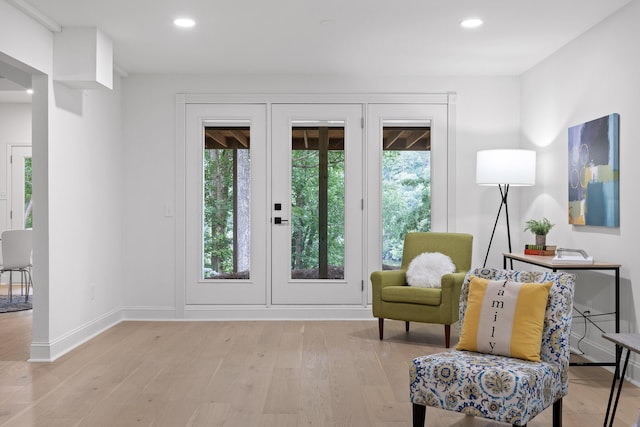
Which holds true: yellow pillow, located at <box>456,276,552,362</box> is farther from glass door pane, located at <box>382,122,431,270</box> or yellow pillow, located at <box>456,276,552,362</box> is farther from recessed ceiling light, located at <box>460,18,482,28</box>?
glass door pane, located at <box>382,122,431,270</box>

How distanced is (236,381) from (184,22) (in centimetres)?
255

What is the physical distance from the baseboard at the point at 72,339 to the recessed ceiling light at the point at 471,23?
3.81m

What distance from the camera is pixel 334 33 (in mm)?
4367

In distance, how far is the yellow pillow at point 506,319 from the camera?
264 centimetres

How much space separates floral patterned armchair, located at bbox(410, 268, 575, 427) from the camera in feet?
7.85

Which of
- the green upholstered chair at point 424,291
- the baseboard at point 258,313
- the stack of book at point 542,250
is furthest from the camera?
the baseboard at point 258,313

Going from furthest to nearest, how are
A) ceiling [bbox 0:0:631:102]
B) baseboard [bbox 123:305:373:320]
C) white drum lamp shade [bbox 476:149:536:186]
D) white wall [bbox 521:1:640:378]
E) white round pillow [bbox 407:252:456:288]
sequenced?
baseboard [bbox 123:305:373:320], white drum lamp shade [bbox 476:149:536:186], white round pillow [bbox 407:252:456:288], ceiling [bbox 0:0:631:102], white wall [bbox 521:1:640:378]

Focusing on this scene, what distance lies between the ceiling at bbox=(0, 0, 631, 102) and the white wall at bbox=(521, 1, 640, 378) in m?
0.16

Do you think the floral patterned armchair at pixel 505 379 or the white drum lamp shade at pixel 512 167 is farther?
the white drum lamp shade at pixel 512 167

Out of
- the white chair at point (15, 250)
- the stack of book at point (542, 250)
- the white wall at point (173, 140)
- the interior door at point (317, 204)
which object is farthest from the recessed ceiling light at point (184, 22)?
the white chair at point (15, 250)

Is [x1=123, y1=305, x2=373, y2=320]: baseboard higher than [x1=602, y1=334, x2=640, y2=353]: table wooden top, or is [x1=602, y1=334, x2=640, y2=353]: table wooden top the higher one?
[x1=602, y1=334, x2=640, y2=353]: table wooden top

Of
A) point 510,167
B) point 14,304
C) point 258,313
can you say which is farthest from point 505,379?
point 14,304

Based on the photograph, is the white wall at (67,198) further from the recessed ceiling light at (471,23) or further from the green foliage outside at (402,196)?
the recessed ceiling light at (471,23)

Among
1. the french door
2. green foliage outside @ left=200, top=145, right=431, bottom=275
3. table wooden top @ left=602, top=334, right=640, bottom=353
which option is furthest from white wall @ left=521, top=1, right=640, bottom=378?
table wooden top @ left=602, top=334, right=640, bottom=353
